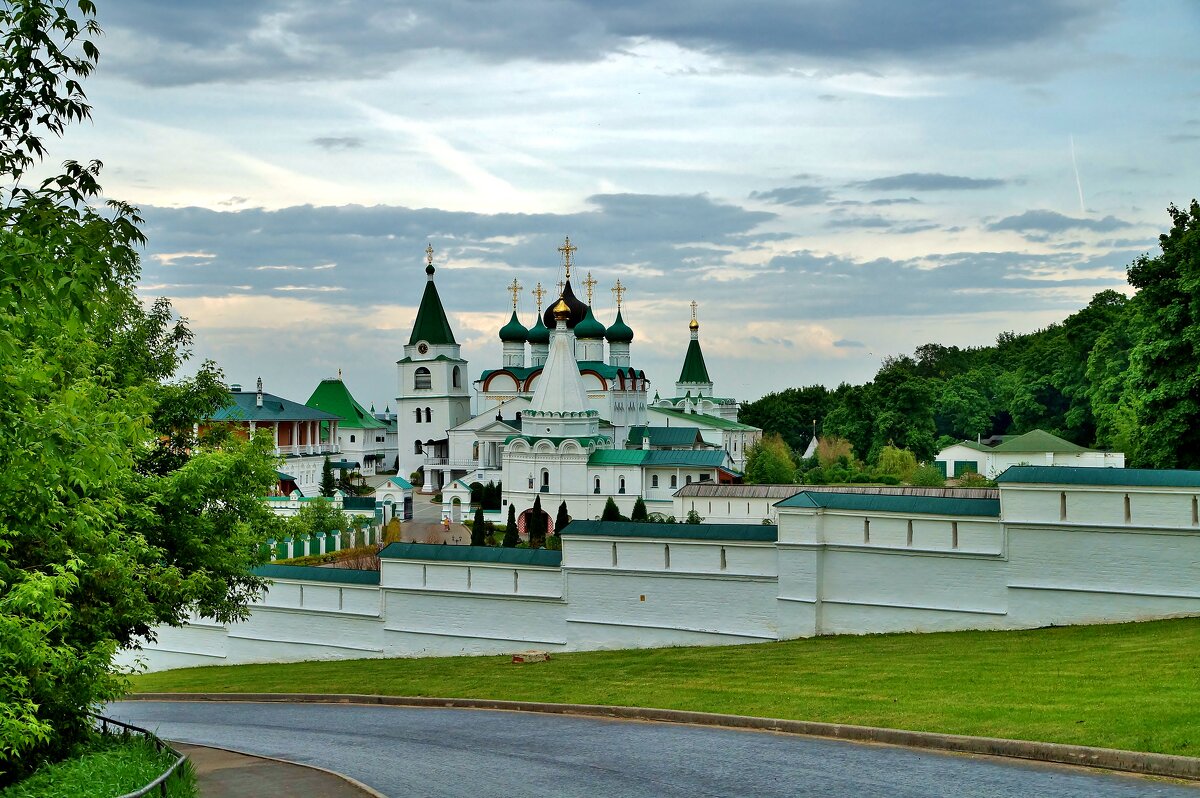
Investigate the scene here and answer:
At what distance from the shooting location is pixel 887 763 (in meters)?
12.9

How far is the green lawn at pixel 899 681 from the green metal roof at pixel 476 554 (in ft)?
6.99

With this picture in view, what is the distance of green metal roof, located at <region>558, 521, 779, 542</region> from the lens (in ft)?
79.3

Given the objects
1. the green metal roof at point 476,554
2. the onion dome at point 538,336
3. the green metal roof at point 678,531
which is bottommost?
the green metal roof at point 476,554

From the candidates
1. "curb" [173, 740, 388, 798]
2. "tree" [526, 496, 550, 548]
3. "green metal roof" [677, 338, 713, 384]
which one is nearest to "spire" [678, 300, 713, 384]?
"green metal roof" [677, 338, 713, 384]

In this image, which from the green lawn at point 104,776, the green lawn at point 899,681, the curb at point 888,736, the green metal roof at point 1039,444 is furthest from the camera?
the green metal roof at point 1039,444

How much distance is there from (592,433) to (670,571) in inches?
1409

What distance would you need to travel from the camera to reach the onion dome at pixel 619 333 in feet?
262

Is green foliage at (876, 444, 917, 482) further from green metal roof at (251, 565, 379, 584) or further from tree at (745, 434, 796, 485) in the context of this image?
green metal roof at (251, 565, 379, 584)

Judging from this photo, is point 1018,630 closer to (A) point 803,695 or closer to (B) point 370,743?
(A) point 803,695

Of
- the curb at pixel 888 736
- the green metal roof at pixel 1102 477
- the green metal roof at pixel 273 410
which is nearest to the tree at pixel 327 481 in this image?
the green metal roof at pixel 273 410

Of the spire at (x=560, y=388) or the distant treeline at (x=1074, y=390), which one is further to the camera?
the spire at (x=560, y=388)

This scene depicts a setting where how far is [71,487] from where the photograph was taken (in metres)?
11.5

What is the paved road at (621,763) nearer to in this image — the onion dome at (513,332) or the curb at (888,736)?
the curb at (888,736)

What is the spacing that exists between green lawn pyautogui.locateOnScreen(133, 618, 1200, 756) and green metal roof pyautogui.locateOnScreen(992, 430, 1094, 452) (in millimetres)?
41961
